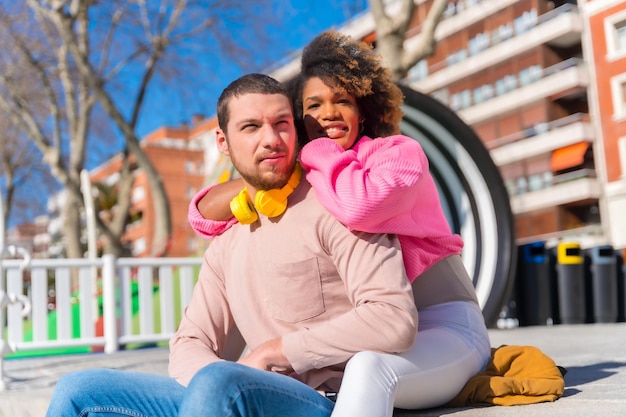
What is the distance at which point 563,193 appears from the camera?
33844 millimetres

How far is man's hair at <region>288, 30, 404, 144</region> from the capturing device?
9.50 ft

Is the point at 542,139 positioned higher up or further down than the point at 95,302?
higher up

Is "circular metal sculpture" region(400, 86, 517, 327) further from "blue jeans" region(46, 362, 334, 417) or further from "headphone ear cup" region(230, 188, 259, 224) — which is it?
"blue jeans" region(46, 362, 334, 417)

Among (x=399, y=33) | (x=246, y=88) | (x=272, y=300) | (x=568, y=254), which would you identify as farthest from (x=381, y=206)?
(x=399, y=33)

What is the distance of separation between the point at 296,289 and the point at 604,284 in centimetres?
890

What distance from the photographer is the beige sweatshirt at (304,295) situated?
2.31 metres

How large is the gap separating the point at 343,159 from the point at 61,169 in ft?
52.7

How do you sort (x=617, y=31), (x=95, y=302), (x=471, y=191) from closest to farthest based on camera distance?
(x=471, y=191) < (x=95, y=302) < (x=617, y=31)

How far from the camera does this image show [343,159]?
8.22ft

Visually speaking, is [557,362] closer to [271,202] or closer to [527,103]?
[271,202]

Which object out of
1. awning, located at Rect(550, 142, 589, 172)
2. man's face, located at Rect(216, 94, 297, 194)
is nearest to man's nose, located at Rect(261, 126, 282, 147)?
man's face, located at Rect(216, 94, 297, 194)

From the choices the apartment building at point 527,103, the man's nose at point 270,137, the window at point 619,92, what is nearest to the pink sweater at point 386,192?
the man's nose at point 270,137

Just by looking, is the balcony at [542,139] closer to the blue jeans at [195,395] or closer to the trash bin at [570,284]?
the trash bin at [570,284]

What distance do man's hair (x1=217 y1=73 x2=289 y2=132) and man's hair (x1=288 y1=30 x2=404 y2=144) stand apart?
326 millimetres
